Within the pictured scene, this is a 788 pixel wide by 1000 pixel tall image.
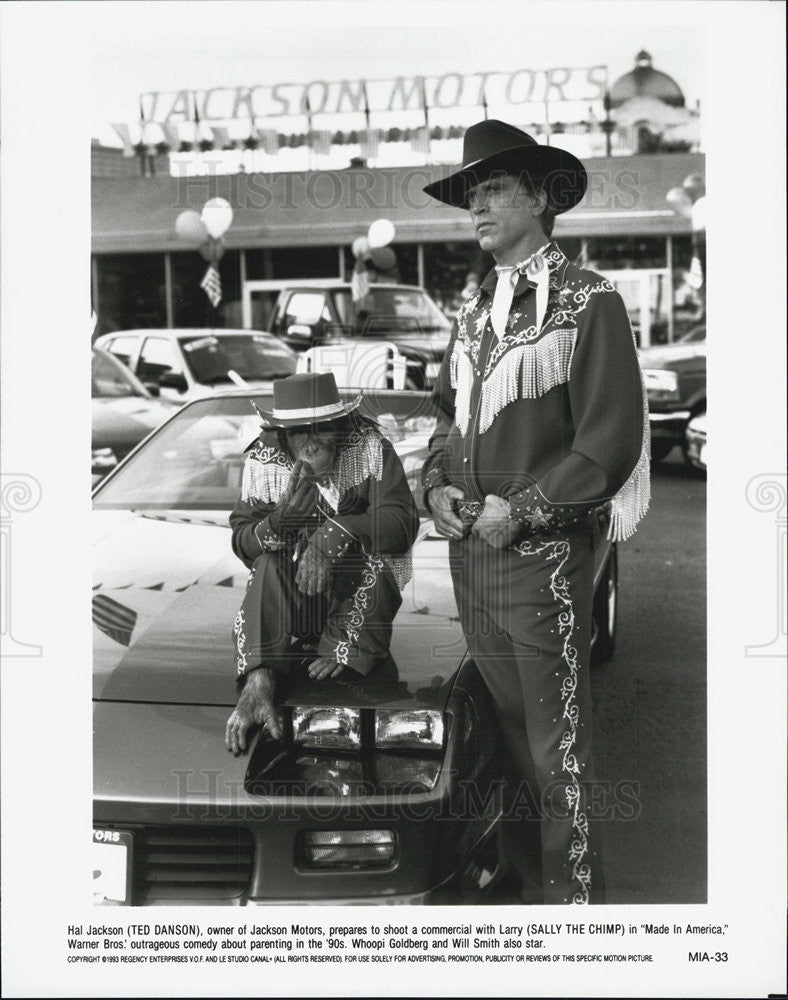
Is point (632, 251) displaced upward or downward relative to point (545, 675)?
upward

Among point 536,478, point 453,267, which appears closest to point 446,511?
point 536,478

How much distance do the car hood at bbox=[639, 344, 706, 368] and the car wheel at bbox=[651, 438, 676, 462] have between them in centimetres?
19

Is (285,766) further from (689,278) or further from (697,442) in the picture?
(689,278)

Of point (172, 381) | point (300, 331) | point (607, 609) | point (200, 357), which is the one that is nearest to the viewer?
point (300, 331)

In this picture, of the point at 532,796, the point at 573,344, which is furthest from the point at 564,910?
the point at 573,344

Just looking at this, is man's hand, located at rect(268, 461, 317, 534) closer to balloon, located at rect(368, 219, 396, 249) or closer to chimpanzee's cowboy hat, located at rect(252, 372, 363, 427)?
chimpanzee's cowboy hat, located at rect(252, 372, 363, 427)

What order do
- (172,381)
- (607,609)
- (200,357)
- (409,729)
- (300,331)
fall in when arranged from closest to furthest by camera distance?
1. (409,729)
2. (300,331)
3. (200,357)
4. (172,381)
5. (607,609)

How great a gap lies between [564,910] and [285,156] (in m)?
1.90

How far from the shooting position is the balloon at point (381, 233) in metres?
2.64

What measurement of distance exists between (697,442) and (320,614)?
104 centimetres

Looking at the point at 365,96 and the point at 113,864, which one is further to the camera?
the point at 365,96

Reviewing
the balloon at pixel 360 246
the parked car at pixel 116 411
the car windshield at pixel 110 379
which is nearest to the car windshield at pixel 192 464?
the parked car at pixel 116 411

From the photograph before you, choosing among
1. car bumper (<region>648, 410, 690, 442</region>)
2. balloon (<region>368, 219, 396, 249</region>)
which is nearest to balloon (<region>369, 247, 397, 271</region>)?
balloon (<region>368, 219, 396, 249</region>)

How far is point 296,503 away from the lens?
8.63 feet
